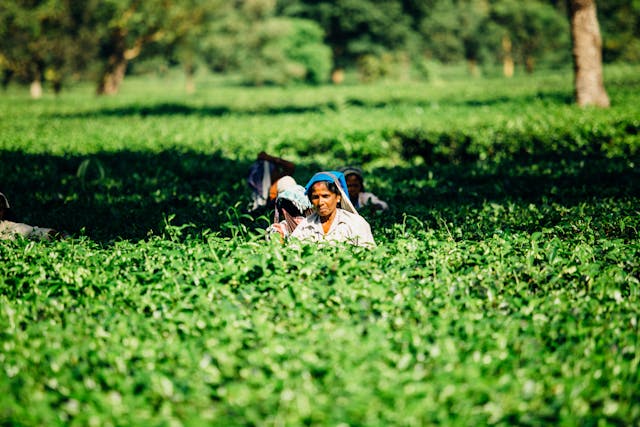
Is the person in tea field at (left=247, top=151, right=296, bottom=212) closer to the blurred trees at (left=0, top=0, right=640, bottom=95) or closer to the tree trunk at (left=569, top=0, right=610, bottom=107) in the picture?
the tree trunk at (left=569, top=0, right=610, bottom=107)

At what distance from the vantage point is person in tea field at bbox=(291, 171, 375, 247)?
576 cm

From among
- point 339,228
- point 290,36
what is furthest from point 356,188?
point 290,36

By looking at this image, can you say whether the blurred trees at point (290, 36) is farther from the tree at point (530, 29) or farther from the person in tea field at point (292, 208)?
the person in tea field at point (292, 208)

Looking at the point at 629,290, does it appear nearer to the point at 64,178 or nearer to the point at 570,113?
the point at 64,178

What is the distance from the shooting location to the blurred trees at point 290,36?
39.7 meters

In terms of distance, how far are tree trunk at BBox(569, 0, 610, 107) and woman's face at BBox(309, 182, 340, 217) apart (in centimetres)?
1392

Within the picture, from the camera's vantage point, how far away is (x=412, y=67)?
60625 mm

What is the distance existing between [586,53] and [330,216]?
1478 cm

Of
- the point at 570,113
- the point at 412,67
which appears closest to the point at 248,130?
the point at 570,113

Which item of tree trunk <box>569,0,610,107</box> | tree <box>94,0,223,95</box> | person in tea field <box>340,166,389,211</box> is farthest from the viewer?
tree <box>94,0,223,95</box>

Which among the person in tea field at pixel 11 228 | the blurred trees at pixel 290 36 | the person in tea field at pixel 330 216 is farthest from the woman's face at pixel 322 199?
the blurred trees at pixel 290 36

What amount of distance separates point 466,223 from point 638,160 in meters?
5.67

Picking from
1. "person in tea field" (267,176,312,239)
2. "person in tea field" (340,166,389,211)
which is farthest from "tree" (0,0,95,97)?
"person in tea field" (267,176,312,239)

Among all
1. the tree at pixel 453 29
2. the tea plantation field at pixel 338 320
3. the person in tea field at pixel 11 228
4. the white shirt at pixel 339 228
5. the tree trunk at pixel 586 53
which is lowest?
the tea plantation field at pixel 338 320
